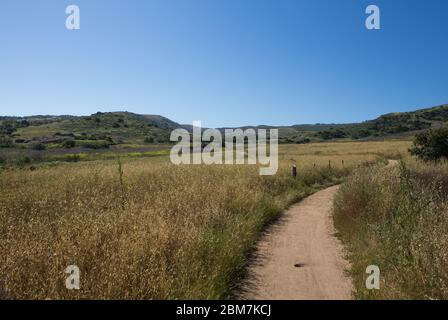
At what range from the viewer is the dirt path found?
5816 millimetres

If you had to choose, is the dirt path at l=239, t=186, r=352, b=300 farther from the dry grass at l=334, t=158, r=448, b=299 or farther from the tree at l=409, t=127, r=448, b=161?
the tree at l=409, t=127, r=448, b=161

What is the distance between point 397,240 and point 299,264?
6.44 feet

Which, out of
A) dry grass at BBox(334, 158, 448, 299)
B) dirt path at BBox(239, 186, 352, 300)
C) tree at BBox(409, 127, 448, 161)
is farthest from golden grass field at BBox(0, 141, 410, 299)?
tree at BBox(409, 127, 448, 161)

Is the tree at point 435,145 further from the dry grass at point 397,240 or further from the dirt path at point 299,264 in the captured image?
the dirt path at point 299,264

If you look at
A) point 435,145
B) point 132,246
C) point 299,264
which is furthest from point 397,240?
point 435,145

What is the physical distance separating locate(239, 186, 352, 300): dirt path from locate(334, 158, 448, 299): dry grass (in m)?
0.36

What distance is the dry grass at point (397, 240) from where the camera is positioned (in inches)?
199

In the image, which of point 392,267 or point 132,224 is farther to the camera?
point 132,224

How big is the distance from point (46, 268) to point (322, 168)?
69.3 ft
